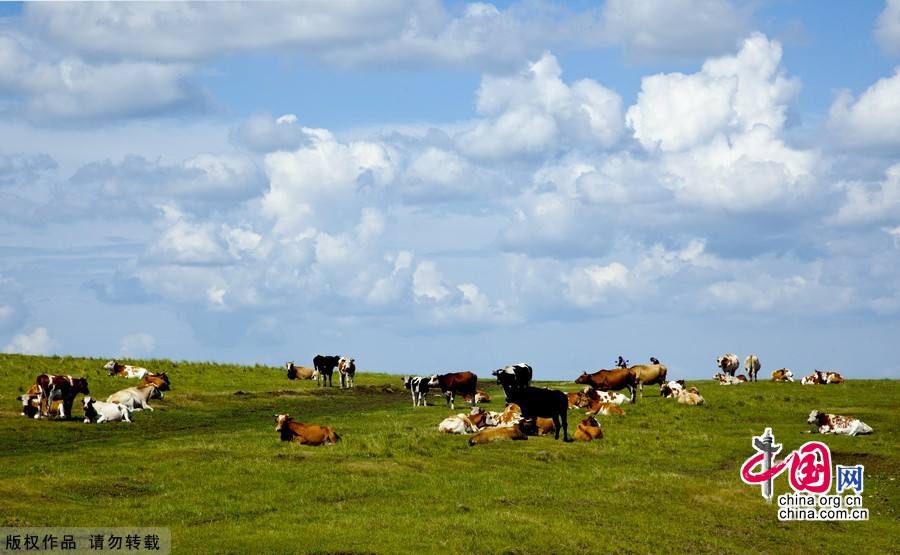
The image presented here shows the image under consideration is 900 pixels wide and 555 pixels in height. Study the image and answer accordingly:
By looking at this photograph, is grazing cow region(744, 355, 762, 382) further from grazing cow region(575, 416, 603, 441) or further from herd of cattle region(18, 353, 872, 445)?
grazing cow region(575, 416, 603, 441)

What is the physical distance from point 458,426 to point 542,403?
324 cm

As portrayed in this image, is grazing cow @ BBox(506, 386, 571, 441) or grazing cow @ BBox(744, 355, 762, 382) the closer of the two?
grazing cow @ BBox(506, 386, 571, 441)

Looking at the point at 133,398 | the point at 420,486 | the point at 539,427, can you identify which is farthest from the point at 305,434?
the point at 133,398

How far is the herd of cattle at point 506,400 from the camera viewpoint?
3638 centimetres

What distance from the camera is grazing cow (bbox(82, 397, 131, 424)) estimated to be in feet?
133

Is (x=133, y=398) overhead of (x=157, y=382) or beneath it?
beneath

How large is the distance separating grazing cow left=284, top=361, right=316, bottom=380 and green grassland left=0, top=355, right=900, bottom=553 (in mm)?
24592

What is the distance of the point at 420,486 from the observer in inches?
1055

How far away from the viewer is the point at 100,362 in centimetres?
6450

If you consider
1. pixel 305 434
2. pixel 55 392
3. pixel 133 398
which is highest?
pixel 55 392

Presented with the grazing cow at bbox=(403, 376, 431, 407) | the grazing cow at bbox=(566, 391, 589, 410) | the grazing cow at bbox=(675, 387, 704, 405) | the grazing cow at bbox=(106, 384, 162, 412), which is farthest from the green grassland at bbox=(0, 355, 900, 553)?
the grazing cow at bbox=(403, 376, 431, 407)

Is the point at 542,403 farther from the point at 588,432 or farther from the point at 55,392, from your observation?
the point at 55,392

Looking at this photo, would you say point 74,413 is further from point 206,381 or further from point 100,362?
point 100,362

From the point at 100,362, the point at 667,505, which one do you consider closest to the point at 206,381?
the point at 100,362
